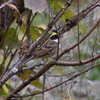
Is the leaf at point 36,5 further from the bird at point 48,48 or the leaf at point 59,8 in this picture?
the bird at point 48,48

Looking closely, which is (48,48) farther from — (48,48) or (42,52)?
(42,52)

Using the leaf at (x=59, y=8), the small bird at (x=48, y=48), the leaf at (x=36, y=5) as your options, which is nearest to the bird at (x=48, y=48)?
the small bird at (x=48, y=48)

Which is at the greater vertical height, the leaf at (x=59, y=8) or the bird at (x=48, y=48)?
the leaf at (x=59, y=8)

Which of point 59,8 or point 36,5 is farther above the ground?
point 59,8

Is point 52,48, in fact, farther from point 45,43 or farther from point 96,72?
point 96,72

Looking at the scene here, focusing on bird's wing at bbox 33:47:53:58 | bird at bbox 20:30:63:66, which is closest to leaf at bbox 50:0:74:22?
bird at bbox 20:30:63:66

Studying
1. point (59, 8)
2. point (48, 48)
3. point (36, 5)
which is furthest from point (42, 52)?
point (36, 5)

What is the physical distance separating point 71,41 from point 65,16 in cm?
162

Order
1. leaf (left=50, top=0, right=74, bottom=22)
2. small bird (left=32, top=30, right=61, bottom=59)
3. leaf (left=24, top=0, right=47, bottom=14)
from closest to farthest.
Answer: leaf (left=24, top=0, right=47, bottom=14)
leaf (left=50, top=0, right=74, bottom=22)
small bird (left=32, top=30, right=61, bottom=59)

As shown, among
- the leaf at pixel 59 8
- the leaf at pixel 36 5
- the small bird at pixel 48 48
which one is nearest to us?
the leaf at pixel 36 5

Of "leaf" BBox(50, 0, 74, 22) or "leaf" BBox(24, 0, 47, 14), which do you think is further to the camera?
"leaf" BBox(50, 0, 74, 22)

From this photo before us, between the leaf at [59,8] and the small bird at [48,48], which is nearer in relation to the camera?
the leaf at [59,8]

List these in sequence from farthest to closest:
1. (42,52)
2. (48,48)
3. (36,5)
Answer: (48,48)
(42,52)
(36,5)

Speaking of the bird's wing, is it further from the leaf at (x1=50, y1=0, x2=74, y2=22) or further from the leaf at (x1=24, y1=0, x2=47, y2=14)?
the leaf at (x1=24, y1=0, x2=47, y2=14)
